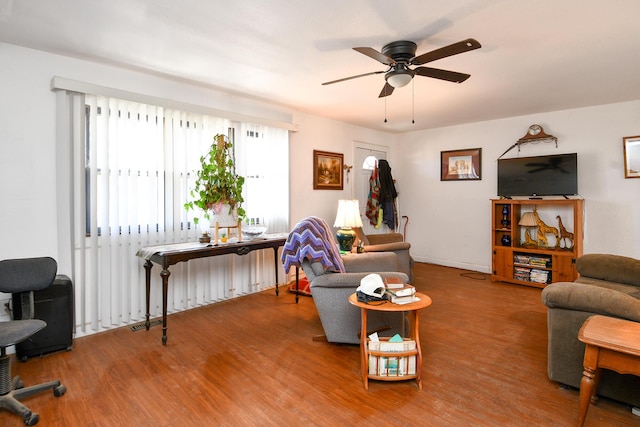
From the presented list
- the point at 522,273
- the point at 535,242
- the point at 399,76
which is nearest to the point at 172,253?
the point at 399,76

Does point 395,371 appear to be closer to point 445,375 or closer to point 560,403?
point 445,375

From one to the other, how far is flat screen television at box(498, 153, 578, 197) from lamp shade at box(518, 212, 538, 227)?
28cm

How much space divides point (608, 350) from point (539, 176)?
3.61m

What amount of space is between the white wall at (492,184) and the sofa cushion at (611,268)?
5.32ft

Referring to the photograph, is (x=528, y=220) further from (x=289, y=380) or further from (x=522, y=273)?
(x=289, y=380)

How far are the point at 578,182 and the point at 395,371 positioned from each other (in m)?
4.05

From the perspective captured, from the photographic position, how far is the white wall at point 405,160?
2645mm

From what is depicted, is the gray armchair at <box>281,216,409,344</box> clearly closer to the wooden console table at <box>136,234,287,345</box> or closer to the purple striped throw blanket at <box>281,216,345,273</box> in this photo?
the purple striped throw blanket at <box>281,216,345,273</box>

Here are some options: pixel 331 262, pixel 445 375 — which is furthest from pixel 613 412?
pixel 331 262

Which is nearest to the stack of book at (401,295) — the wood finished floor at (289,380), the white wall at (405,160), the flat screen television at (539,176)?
the wood finished floor at (289,380)

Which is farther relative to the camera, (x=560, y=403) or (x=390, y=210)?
(x=390, y=210)

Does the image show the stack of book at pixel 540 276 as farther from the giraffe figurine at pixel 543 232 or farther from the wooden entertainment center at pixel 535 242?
the giraffe figurine at pixel 543 232

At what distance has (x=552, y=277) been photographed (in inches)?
173

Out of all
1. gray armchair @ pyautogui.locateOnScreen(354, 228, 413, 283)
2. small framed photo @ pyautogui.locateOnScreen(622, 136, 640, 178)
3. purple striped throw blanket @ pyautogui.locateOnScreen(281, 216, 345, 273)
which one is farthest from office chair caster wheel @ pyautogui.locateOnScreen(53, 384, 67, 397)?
small framed photo @ pyautogui.locateOnScreen(622, 136, 640, 178)
